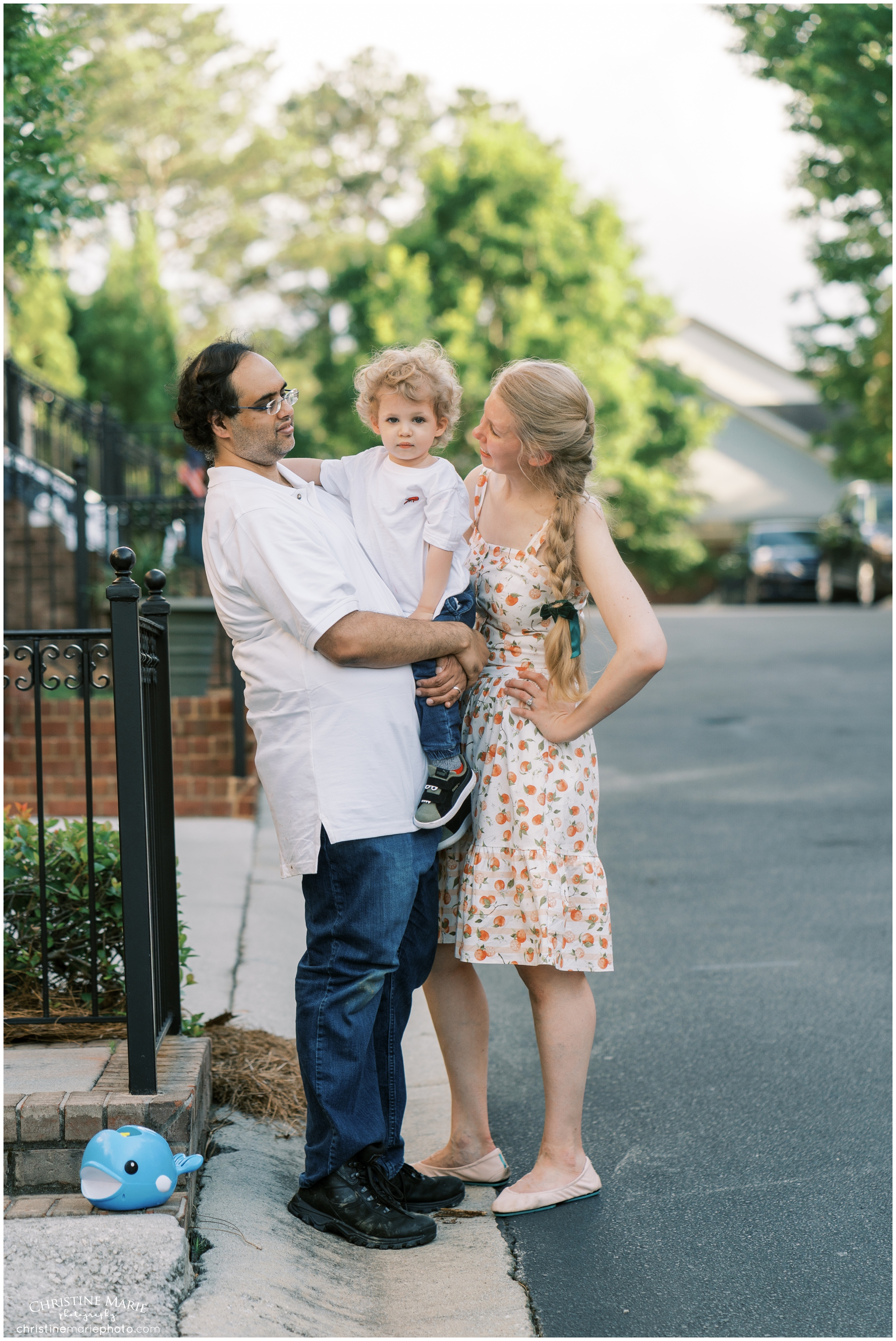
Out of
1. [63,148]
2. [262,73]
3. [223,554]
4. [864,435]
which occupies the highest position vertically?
[262,73]

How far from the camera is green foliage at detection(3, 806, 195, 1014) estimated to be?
3.70 meters

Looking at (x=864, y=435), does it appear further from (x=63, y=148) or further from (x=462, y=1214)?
(x=462, y=1214)

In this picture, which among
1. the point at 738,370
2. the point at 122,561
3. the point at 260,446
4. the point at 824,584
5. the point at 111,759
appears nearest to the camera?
the point at 260,446

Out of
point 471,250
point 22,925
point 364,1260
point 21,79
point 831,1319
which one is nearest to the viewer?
point 831,1319

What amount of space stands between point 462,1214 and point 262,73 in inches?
1265

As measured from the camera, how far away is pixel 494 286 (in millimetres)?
28062

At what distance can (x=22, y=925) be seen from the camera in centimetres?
377

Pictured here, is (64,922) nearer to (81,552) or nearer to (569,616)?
(569,616)

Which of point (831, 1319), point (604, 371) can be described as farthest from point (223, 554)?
point (604, 371)

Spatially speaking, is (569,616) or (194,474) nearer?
(569,616)

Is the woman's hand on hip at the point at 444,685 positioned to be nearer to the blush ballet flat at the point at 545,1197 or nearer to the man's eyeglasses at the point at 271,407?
the man's eyeglasses at the point at 271,407

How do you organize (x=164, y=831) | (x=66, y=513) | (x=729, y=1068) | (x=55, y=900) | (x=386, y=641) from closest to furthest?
(x=386, y=641)
(x=164, y=831)
(x=55, y=900)
(x=729, y=1068)
(x=66, y=513)

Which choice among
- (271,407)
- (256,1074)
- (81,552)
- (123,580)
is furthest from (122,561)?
(81,552)

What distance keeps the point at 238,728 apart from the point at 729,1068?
14.1 feet
